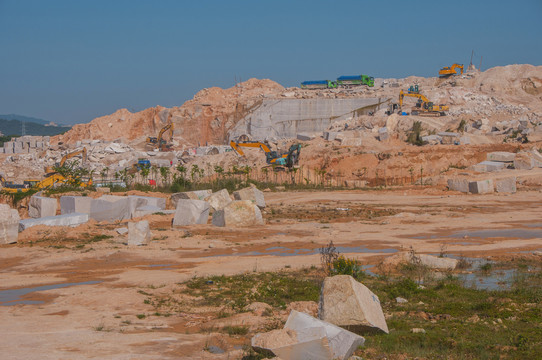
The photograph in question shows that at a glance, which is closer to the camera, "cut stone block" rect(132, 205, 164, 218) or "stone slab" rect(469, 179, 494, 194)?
"cut stone block" rect(132, 205, 164, 218)

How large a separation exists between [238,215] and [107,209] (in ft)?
17.5

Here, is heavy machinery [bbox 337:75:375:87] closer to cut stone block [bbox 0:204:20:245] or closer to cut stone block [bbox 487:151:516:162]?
cut stone block [bbox 487:151:516:162]

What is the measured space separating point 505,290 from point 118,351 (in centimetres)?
678

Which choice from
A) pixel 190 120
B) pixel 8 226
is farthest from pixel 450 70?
pixel 8 226

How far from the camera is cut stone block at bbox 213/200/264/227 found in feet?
61.5

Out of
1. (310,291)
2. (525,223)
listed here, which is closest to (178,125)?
(525,223)

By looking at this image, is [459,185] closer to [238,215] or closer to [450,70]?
[238,215]

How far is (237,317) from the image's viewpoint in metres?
8.52

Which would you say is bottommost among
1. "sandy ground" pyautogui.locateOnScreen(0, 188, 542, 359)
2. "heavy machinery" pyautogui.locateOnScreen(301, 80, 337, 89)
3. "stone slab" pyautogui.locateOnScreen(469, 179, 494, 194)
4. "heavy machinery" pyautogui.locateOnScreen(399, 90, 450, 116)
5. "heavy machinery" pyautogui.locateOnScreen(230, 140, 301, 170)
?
"sandy ground" pyautogui.locateOnScreen(0, 188, 542, 359)

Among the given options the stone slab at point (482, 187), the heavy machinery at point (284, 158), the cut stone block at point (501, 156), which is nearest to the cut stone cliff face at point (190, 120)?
the heavy machinery at point (284, 158)

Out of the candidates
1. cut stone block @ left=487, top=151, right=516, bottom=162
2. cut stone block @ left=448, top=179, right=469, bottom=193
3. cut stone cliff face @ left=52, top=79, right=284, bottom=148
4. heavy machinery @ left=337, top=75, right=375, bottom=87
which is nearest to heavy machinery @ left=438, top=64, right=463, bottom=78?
heavy machinery @ left=337, top=75, right=375, bottom=87

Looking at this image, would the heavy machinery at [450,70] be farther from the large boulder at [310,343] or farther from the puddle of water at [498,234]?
the large boulder at [310,343]

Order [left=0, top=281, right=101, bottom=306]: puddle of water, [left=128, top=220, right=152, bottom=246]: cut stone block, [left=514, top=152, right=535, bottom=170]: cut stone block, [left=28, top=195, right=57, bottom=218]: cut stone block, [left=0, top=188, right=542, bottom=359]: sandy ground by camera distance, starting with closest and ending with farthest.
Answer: [left=0, top=188, right=542, bottom=359]: sandy ground
[left=0, top=281, right=101, bottom=306]: puddle of water
[left=128, top=220, right=152, bottom=246]: cut stone block
[left=28, top=195, right=57, bottom=218]: cut stone block
[left=514, top=152, right=535, bottom=170]: cut stone block

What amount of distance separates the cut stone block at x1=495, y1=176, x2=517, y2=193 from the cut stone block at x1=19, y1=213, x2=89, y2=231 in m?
20.0
